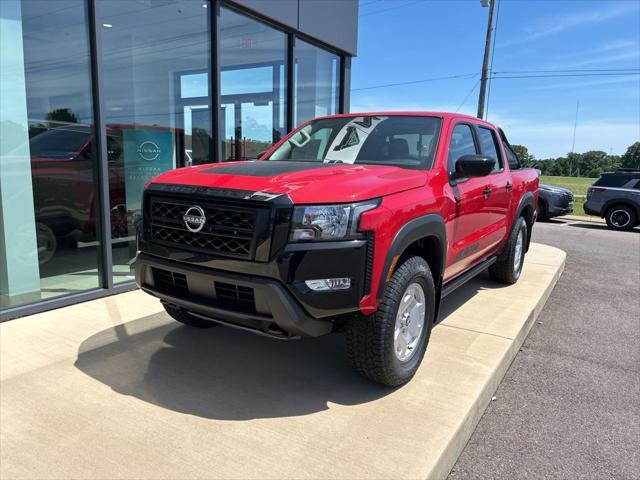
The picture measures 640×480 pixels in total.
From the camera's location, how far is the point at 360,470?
231cm

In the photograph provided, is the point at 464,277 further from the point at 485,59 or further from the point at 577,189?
the point at 577,189

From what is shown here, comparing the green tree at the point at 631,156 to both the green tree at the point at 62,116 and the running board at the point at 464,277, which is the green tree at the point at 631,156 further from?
the green tree at the point at 62,116

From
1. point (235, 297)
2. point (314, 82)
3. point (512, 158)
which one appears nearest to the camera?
point (235, 297)

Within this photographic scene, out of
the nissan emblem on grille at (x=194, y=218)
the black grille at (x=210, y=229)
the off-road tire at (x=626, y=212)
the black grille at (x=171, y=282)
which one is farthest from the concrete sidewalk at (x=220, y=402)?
the off-road tire at (x=626, y=212)

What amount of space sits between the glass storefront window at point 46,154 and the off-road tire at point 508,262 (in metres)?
4.44

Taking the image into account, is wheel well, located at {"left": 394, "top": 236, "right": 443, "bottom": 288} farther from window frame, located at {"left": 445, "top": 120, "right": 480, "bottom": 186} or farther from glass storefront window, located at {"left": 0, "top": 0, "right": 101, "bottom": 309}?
→ glass storefront window, located at {"left": 0, "top": 0, "right": 101, "bottom": 309}

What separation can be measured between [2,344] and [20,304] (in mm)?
843

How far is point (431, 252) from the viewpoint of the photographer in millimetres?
3445

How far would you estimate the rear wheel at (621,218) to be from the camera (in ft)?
46.5

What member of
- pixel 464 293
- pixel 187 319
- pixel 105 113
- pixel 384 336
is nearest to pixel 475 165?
pixel 384 336

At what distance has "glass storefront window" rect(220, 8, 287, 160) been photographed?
22.3 ft

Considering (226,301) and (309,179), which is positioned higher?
(309,179)

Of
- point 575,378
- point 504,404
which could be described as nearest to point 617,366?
point 575,378

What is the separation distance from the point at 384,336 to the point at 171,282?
1349mm
